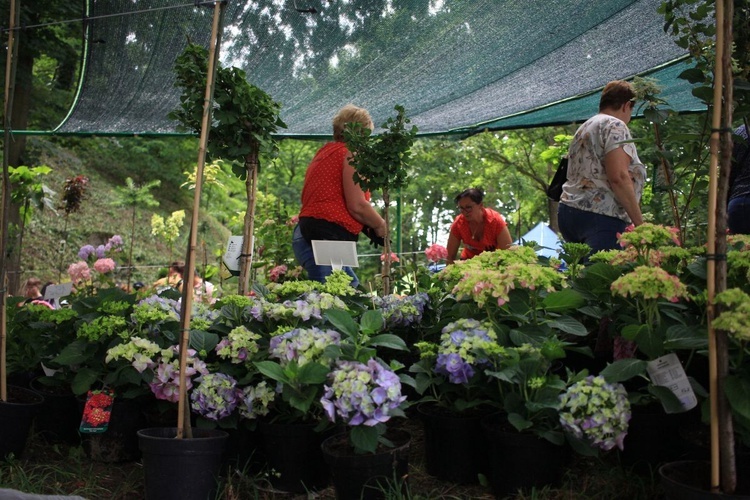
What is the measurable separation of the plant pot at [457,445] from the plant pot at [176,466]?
1.82 feet

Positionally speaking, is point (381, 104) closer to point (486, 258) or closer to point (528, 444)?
point (486, 258)

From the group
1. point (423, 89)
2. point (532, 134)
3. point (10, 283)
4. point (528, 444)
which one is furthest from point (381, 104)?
point (532, 134)

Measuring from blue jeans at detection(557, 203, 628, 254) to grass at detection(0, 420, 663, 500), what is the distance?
1.16 meters

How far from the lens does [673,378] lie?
1.57 m

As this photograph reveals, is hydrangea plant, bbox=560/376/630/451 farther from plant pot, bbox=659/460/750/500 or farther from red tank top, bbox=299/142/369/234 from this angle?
red tank top, bbox=299/142/369/234

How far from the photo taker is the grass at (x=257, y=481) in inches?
66.0

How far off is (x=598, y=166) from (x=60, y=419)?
220 cm

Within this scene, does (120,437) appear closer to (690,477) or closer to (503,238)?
(690,477)

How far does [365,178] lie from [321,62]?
1192 mm

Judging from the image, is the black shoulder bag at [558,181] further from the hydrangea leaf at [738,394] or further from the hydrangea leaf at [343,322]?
the hydrangea leaf at [738,394]

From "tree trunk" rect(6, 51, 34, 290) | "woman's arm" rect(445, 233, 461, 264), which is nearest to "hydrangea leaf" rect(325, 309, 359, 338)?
"woman's arm" rect(445, 233, 461, 264)

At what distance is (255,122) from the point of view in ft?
8.14

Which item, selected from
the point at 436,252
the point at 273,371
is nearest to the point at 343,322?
the point at 273,371

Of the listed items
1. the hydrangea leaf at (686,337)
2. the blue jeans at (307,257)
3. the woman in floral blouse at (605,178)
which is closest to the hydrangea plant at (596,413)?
the hydrangea leaf at (686,337)
